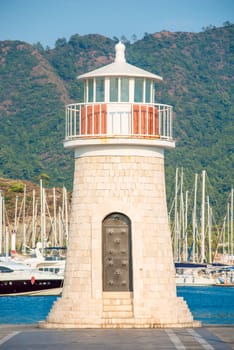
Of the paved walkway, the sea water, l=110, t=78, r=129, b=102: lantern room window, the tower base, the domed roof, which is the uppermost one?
the domed roof

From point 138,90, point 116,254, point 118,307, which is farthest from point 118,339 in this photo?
point 138,90

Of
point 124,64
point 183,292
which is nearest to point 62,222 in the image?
point 183,292

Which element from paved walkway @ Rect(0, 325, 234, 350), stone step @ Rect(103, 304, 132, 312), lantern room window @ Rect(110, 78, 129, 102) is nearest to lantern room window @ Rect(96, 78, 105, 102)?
lantern room window @ Rect(110, 78, 129, 102)

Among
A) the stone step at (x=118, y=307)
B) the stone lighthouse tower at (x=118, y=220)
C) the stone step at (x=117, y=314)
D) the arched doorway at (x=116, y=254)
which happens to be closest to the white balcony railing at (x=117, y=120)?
the stone lighthouse tower at (x=118, y=220)

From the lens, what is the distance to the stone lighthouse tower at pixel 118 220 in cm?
3372

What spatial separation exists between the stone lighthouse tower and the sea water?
77.3 feet

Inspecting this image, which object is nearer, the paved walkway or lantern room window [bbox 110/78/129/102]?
the paved walkway

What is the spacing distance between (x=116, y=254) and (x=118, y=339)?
4901 mm

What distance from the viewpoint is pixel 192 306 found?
78438 mm

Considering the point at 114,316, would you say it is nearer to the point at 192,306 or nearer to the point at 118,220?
the point at 118,220

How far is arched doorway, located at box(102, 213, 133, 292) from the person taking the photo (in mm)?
34000

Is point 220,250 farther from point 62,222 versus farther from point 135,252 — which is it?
point 135,252

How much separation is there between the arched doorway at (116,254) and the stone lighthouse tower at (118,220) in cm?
3

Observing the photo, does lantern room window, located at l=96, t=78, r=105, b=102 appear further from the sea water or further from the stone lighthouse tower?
the sea water
